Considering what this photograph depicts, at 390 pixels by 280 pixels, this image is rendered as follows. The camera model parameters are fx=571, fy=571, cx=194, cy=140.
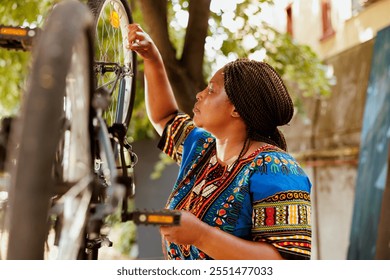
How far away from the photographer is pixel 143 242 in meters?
5.48

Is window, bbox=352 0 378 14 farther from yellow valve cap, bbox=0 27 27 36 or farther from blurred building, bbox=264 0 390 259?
yellow valve cap, bbox=0 27 27 36

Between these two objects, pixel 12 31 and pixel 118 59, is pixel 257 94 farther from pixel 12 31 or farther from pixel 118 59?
pixel 12 31

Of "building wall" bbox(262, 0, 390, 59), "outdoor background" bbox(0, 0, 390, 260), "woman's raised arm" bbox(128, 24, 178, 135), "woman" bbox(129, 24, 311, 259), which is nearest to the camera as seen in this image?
"woman" bbox(129, 24, 311, 259)

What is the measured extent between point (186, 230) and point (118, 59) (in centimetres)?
62

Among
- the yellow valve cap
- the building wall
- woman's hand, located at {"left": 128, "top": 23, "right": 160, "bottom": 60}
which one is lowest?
the yellow valve cap

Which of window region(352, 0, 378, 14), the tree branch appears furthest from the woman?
window region(352, 0, 378, 14)

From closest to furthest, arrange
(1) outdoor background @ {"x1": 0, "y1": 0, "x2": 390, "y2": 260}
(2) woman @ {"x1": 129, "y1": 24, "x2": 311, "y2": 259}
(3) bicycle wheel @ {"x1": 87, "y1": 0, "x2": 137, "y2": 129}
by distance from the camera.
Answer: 1. (2) woman @ {"x1": 129, "y1": 24, "x2": 311, "y2": 259}
2. (3) bicycle wheel @ {"x1": 87, "y1": 0, "x2": 137, "y2": 129}
3. (1) outdoor background @ {"x1": 0, "y1": 0, "x2": 390, "y2": 260}

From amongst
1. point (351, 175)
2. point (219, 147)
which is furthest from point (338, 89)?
point (219, 147)

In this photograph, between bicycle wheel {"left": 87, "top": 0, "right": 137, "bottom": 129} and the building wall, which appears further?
the building wall

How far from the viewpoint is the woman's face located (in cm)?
145

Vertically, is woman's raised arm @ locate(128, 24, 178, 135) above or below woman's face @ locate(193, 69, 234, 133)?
above

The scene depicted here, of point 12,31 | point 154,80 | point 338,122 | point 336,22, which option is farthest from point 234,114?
point 336,22
